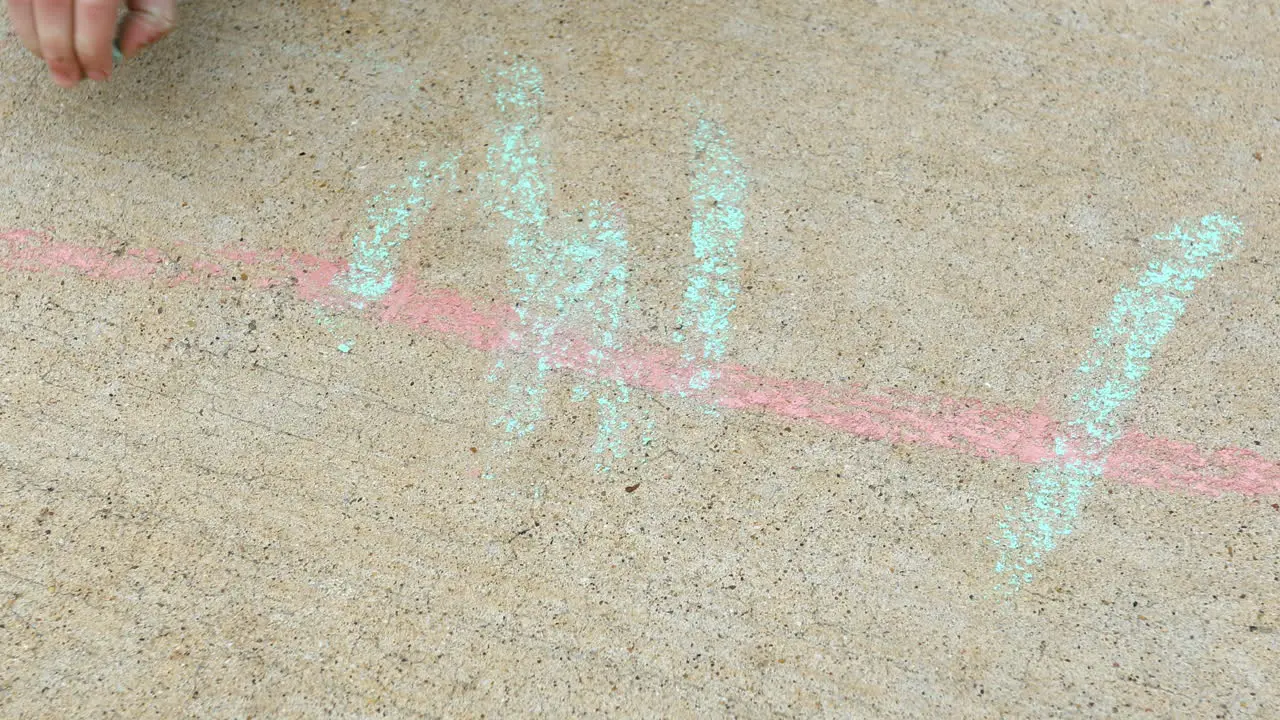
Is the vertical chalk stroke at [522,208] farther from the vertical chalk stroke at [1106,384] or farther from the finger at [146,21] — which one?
the vertical chalk stroke at [1106,384]

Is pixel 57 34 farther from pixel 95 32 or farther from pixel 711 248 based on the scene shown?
pixel 711 248

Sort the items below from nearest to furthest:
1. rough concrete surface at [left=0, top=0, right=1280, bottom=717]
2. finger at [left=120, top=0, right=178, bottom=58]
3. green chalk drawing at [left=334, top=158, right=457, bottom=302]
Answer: rough concrete surface at [left=0, top=0, right=1280, bottom=717] → finger at [left=120, top=0, right=178, bottom=58] → green chalk drawing at [left=334, top=158, right=457, bottom=302]

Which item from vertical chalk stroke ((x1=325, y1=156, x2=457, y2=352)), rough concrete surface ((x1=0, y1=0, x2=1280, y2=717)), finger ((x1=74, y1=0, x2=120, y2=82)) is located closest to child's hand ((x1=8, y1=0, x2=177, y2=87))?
finger ((x1=74, y1=0, x2=120, y2=82))

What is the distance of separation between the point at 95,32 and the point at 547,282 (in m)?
0.98

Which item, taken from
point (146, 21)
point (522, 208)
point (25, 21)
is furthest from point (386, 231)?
point (25, 21)

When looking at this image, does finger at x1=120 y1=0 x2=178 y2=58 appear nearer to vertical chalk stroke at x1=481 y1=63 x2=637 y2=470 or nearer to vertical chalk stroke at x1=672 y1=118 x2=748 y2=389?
vertical chalk stroke at x1=481 y1=63 x2=637 y2=470

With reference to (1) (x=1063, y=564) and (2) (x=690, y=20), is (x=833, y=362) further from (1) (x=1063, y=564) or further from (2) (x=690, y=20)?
(2) (x=690, y=20)

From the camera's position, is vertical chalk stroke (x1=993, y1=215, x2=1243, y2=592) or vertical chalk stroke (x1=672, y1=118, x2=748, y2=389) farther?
vertical chalk stroke (x1=672, y1=118, x2=748, y2=389)

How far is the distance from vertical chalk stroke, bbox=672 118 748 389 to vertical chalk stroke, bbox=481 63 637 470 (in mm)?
151

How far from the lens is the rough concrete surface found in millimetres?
1582

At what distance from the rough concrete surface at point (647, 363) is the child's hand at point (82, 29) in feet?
0.62

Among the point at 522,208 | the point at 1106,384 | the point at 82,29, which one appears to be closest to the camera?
the point at 82,29

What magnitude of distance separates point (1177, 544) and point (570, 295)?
1308 mm

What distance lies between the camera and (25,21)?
1.64 meters
